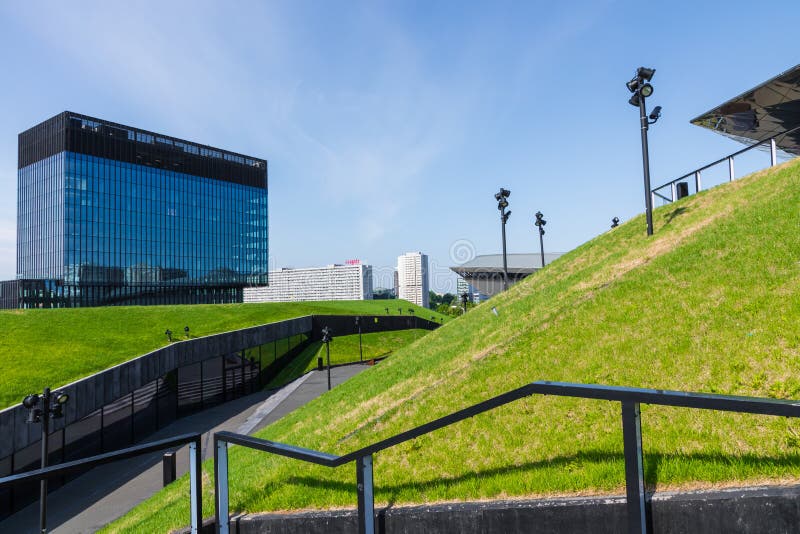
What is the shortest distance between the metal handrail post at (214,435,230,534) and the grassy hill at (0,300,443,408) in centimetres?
1813

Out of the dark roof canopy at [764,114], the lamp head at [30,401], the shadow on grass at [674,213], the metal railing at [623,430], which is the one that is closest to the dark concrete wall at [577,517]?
the metal railing at [623,430]

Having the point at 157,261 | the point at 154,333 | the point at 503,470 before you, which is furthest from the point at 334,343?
the point at 157,261

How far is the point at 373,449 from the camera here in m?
3.75

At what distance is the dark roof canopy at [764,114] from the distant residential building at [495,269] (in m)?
18.0

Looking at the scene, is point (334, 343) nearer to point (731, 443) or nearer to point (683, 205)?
point (683, 205)

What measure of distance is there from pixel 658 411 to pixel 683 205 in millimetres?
15858

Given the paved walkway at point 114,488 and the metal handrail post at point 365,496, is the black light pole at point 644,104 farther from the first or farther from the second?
the paved walkway at point 114,488

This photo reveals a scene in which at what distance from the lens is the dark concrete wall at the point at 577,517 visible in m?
3.44

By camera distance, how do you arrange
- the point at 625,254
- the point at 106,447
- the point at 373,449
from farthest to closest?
1. the point at 106,447
2. the point at 625,254
3. the point at 373,449

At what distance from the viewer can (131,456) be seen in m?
3.82

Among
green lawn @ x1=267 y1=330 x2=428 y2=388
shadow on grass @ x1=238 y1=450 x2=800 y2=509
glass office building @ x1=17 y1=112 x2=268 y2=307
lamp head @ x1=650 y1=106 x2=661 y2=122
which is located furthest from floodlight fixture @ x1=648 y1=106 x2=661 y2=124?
glass office building @ x1=17 y1=112 x2=268 y2=307

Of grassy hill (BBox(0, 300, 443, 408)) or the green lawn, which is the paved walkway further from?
the green lawn

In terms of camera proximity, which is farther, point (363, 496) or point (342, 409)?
point (342, 409)

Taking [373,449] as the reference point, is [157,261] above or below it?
above
